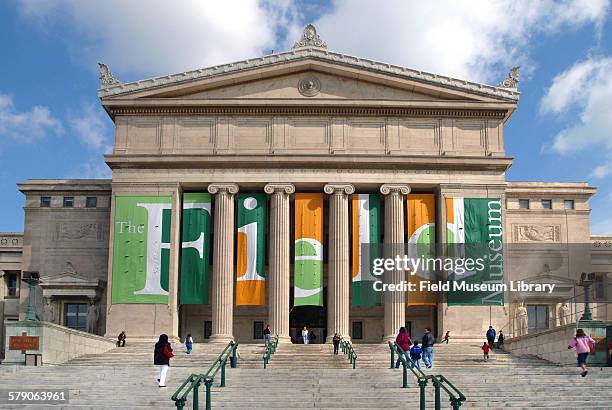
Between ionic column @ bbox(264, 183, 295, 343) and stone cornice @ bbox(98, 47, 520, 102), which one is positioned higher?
stone cornice @ bbox(98, 47, 520, 102)

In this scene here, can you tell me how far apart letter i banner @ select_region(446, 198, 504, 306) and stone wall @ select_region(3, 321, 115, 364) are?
19613 mm

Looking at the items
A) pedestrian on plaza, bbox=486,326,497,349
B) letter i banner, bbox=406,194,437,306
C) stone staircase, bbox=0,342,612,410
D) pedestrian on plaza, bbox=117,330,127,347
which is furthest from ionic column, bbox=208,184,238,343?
pedestrian on plaza, bbox=486,326,497,349

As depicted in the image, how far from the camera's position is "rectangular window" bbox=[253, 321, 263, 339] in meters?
52.6

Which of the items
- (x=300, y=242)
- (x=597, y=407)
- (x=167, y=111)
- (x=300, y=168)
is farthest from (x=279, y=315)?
(x=597, y=407)

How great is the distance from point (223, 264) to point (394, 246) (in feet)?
30.5

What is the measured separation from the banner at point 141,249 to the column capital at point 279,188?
213 inches

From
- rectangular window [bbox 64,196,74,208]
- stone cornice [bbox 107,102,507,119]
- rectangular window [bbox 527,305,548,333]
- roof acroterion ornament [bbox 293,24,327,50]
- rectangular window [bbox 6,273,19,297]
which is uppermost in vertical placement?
roof acroterion ornament [bbox 293,24,327,50]

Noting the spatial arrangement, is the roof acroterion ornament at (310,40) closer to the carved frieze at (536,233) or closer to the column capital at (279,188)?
the column capital at (279,188)

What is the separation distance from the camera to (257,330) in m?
52.7

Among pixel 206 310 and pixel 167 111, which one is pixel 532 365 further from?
pixel 167 111

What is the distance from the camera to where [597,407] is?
2519cm

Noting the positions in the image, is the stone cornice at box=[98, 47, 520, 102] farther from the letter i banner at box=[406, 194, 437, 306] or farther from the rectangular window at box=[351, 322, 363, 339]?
the rectangular window at box=[351, 322, 363, 339]

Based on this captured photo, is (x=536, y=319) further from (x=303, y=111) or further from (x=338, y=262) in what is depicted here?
(x=303, y=111)

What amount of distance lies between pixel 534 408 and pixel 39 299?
35.1 m
